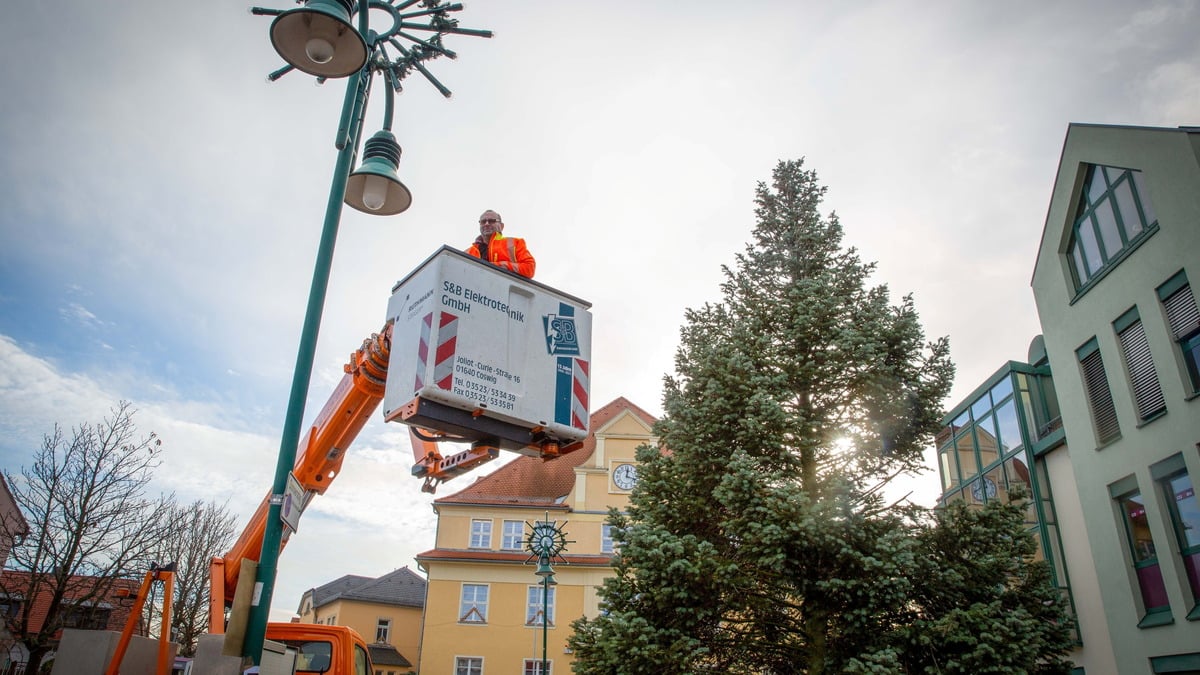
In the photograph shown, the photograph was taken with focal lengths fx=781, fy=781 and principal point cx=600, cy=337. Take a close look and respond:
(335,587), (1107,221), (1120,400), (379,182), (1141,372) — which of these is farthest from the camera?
(335,587)

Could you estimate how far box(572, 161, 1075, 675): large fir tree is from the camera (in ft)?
37.1

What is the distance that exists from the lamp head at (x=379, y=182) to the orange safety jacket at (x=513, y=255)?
3.53 ft

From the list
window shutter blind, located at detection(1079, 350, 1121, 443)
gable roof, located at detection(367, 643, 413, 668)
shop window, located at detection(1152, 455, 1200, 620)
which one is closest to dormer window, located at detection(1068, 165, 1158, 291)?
window shutter blind, located at detection(1079, 350, 1121, 443)

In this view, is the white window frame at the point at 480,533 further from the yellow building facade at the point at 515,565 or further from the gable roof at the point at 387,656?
the gable roof at the point at 387,656

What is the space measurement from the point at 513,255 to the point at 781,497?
6915 mm

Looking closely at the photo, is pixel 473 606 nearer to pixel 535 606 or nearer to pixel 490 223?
pixel 535 606

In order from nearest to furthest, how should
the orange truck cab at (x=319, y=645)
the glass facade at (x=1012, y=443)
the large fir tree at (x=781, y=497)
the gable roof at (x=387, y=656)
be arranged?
1. the orange truck cab at (x=319, y=645)
2. the large fir tree at (x=781, y=497)
3. the glass facade at (x=1012, y=443)
4. the gable roof at (x=387, y=656)

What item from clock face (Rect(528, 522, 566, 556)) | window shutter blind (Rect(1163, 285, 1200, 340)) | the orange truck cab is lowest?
the orange truck cab

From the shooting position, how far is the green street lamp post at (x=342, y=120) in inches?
209

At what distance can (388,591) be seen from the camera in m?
48.6

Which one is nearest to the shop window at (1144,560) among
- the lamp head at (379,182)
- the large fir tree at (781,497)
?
the large fir tree at (781,497)

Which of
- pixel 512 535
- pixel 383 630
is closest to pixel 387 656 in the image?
pixel 383 630

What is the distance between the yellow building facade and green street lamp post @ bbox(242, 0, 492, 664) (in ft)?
81.5

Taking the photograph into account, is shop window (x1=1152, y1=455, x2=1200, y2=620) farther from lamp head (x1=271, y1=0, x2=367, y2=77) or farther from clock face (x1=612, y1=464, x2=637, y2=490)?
clock face (x1=612, y1=464, x2=637, y2=490)
